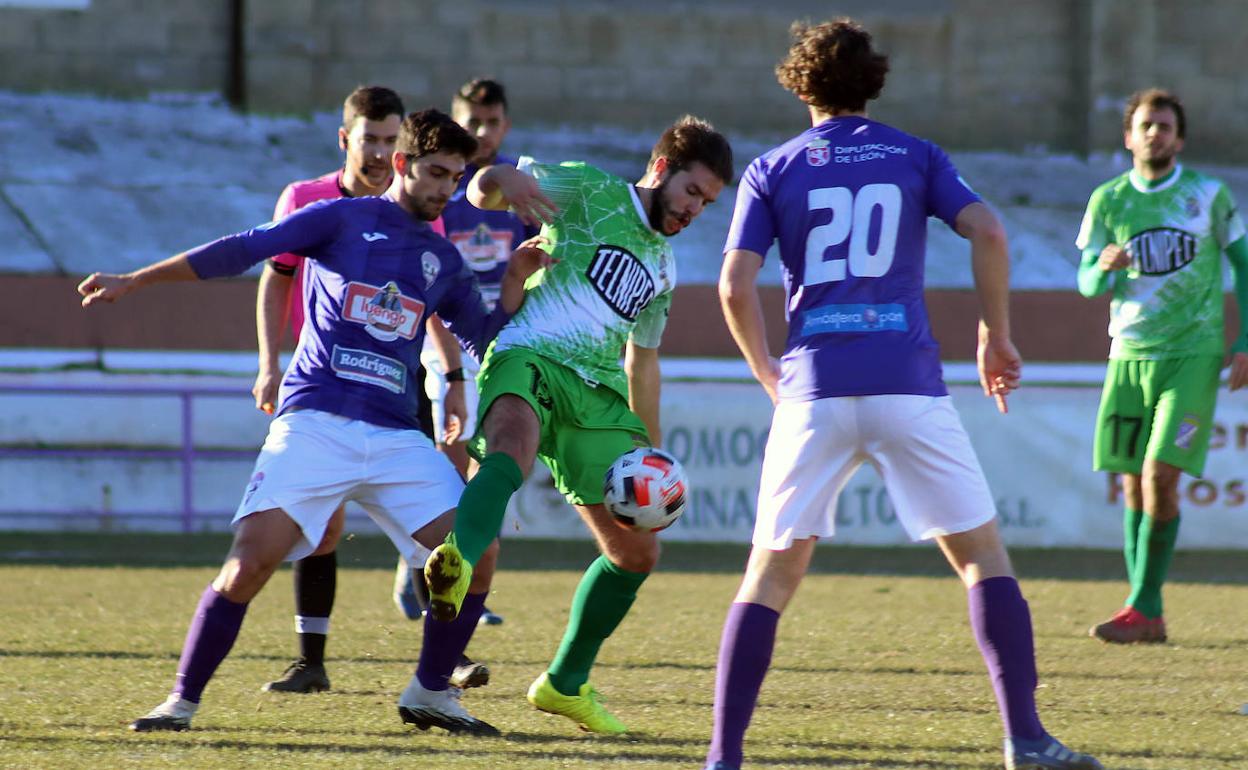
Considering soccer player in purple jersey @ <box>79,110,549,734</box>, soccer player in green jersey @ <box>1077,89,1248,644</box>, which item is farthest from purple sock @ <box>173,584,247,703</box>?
soccer player in green jersey @ <box>1077,89,1248,644</box>

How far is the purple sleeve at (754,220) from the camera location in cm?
416

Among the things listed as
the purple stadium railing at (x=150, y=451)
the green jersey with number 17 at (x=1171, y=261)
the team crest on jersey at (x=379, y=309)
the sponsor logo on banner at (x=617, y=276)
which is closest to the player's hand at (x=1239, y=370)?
the green jersey with number 17 at (x=1171, y=261)

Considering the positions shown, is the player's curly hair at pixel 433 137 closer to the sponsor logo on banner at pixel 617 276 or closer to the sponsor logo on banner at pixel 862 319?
the sponsor logo on banner at pixel 617 276

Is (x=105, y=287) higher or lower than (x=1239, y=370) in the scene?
higher

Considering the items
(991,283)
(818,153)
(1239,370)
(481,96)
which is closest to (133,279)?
(818,153)

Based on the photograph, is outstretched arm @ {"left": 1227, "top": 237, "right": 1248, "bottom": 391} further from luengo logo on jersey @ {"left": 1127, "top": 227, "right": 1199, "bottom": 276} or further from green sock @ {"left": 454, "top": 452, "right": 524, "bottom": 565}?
green sock @ {"left": 454, "top": 452, "right": 524, "bottom": 565}

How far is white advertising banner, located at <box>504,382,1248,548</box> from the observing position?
11.7 meters

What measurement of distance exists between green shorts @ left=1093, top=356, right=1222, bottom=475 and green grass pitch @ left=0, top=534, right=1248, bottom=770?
0.80m

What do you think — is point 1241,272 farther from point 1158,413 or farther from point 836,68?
point 836,68

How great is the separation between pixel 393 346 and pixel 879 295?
1541mm

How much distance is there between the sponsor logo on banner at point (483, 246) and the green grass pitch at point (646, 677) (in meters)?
1.57

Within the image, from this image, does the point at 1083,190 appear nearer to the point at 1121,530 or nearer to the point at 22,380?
the point at 1121,530

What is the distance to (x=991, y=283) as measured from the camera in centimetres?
403

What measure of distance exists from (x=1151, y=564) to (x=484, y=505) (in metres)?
3.64
